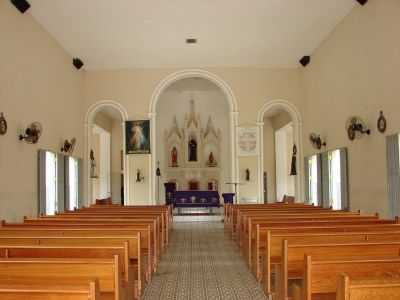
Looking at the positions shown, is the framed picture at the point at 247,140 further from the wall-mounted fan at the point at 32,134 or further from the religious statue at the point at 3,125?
the religious statue at the point at 3,125

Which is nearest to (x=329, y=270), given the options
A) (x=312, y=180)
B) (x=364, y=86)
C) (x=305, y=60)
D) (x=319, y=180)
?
(x=364, y=86)

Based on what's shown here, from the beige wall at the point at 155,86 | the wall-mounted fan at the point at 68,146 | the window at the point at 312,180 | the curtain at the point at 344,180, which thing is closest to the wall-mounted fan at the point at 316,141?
the window at the point at 312,180

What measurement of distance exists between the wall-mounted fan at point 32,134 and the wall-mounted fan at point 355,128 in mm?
7099

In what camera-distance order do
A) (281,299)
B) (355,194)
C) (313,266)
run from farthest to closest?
1. (355,194)
2. (281,299)
3. (313,266)

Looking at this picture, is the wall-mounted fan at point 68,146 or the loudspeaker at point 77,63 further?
the loudspeaker at point 77,63

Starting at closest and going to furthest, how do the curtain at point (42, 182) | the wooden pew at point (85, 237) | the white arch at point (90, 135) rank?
the wooden pew at point (85, 237) → the curtain at point (42, 182) → the white arch at point (90, 135)

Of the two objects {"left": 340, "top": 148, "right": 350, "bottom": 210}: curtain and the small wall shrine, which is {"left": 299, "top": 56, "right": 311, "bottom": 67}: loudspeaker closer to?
{"left": 340, "top": 148, "right": 350, "bottom": 210}: curtain

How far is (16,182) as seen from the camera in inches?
394

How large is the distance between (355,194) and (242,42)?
211 inches

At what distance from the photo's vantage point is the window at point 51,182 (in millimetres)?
12539

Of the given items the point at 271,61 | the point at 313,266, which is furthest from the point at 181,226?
the point at 313,266

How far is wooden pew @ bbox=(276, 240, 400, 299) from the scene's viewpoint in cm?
388

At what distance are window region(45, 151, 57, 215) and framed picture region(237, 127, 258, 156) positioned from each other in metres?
6.15

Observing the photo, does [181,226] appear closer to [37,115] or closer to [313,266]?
[37,115]
